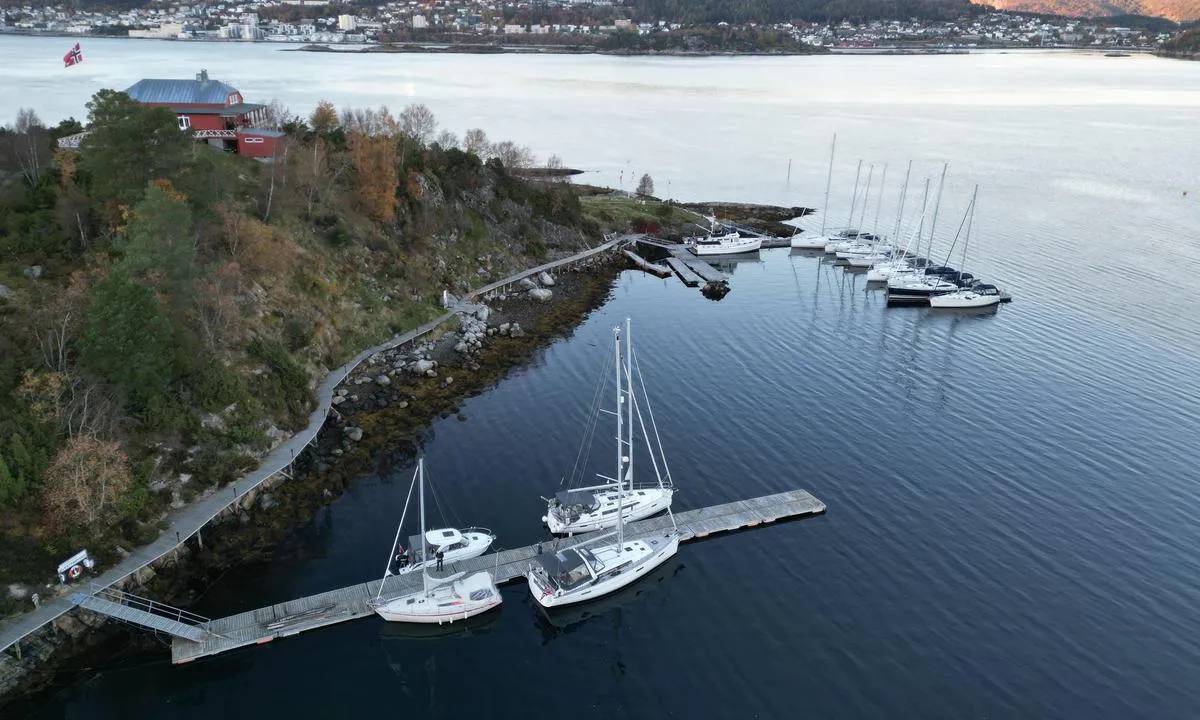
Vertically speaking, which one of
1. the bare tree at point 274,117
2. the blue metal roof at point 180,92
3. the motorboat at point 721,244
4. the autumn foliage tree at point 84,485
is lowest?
the autumn foliage tree at point 84,485

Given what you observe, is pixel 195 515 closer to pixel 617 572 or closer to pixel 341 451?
pixel 341 451

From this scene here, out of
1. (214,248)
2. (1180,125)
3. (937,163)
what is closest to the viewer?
(214,248)

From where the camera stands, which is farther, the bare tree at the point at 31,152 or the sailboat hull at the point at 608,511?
the bare tree at the point at 31,152

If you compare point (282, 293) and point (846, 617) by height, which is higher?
point (282, 293)

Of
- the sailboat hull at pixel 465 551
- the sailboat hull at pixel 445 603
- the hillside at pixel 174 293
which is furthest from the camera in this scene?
the sailboat hull at pixel 465 551

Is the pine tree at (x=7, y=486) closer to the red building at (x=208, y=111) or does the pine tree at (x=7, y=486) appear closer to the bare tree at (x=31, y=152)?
the bare tree at (x=31, y=152)

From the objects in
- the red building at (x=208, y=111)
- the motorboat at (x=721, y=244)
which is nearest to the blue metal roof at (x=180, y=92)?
the red building at (x=208, y=111)

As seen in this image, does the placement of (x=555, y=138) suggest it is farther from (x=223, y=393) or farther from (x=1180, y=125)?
(x=1180, y=125)

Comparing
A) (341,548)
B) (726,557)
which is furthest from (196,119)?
(726,557)
